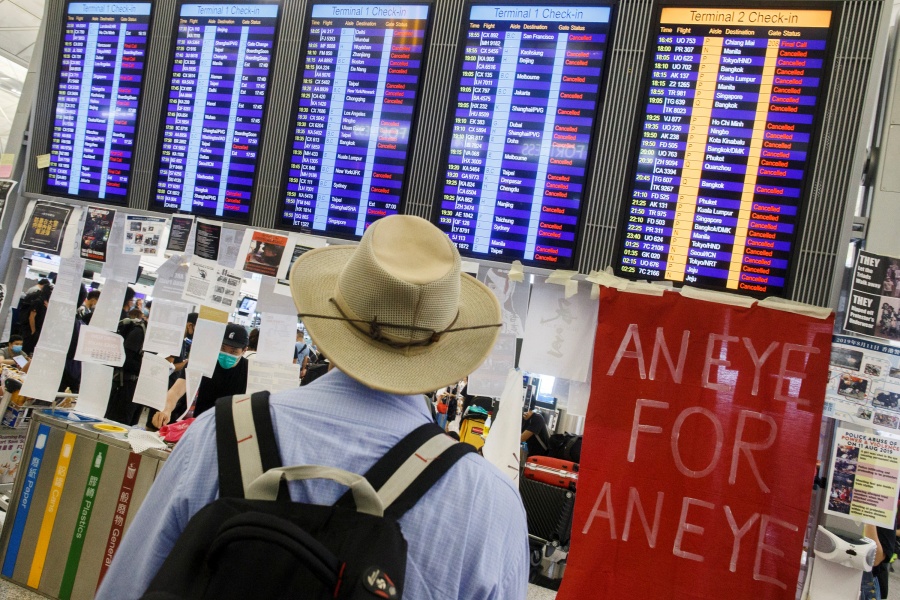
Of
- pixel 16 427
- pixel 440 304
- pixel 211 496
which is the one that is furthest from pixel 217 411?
pixel 16 427

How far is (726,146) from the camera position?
10.1ft

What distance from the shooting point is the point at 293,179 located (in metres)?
3.81

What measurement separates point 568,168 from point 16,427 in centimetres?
438

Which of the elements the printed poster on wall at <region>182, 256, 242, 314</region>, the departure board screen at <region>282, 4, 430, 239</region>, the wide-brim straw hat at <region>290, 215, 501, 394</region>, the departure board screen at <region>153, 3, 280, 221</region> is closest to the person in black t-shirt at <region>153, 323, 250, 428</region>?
the printed poster on wall at <region>182, 256, 242, 314</region>

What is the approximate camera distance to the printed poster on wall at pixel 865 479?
286 cm

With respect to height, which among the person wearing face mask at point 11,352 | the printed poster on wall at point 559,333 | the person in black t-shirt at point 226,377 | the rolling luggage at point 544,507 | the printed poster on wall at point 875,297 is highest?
the printed poster on wall at point 875,297

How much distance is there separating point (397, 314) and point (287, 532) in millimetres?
500

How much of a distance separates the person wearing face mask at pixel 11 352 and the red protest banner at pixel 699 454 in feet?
15.1

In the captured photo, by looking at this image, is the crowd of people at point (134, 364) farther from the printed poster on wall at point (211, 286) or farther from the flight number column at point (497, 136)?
the flight number column at point (497, 136)

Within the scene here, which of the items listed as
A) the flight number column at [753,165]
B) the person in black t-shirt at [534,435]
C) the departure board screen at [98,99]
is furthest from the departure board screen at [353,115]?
the person in black t-shirt at [534,435]

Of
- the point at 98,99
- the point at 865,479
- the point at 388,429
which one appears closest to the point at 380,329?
the point at 388,429

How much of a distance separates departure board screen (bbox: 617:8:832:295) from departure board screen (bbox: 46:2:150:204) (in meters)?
3.13

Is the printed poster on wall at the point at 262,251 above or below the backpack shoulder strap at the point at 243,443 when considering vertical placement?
above

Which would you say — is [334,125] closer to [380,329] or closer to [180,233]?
[180,233]
